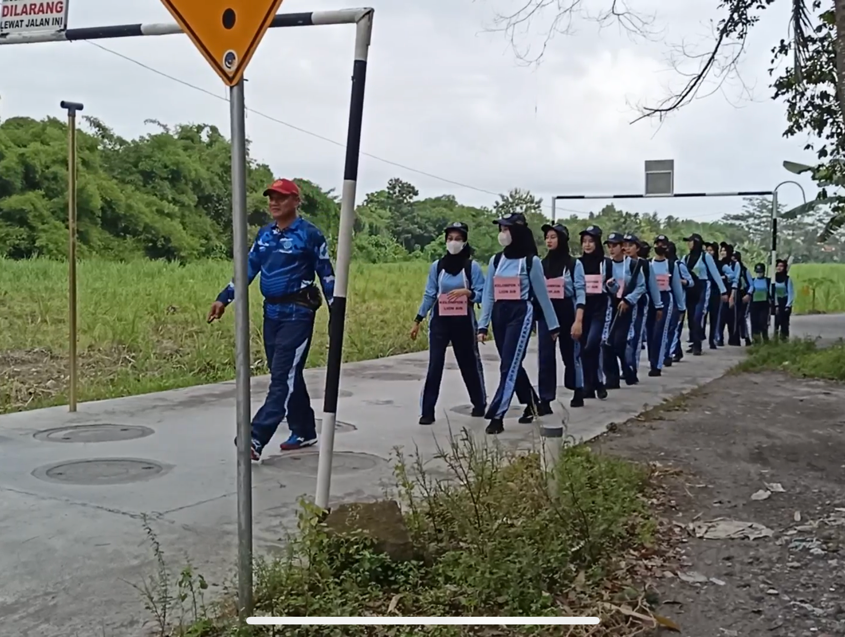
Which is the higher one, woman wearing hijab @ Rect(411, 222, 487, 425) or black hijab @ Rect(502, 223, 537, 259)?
black hijab @ Rect(502, 223, 537, 259)

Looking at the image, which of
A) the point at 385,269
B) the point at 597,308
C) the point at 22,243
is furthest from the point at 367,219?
the point at 597,308

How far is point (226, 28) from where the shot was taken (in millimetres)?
3486

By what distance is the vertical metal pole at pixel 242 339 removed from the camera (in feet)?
11.8

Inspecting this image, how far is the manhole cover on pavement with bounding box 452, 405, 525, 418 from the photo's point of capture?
922cm

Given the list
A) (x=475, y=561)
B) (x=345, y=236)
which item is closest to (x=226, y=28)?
(x=345, y=236)

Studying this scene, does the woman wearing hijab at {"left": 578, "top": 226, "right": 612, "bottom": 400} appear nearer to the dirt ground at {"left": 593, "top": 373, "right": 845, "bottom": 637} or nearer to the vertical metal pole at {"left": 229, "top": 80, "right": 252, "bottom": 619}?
the dirt ground at {"left": 593, "top": 373, "right": 845, "bottom": 637}

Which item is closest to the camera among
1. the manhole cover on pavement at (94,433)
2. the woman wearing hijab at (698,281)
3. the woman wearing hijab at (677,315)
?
the manhole cover on pavement at (94,433)

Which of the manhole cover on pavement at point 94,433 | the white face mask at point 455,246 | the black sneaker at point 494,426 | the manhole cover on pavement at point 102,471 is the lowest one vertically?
the manhole cover on pavement at point 102,471

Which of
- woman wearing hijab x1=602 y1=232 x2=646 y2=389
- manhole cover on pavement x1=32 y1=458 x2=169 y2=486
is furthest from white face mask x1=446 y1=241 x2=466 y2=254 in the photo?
manhole cover on pavement x1=32 y1=458 x2=169 y2=486

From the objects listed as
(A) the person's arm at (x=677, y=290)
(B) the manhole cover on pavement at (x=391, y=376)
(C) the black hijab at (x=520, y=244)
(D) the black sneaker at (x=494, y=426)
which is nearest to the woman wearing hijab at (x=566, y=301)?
(D) the black sneaker at (x=494, y=426)

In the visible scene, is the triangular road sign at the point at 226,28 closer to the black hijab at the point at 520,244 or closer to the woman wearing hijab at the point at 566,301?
the black hijab at the point at 520,244

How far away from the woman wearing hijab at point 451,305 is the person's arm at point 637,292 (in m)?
3.10

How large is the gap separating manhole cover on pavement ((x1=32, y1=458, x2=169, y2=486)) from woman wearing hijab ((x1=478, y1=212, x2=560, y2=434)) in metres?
2.84

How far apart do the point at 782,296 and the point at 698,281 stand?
3.39 meters
